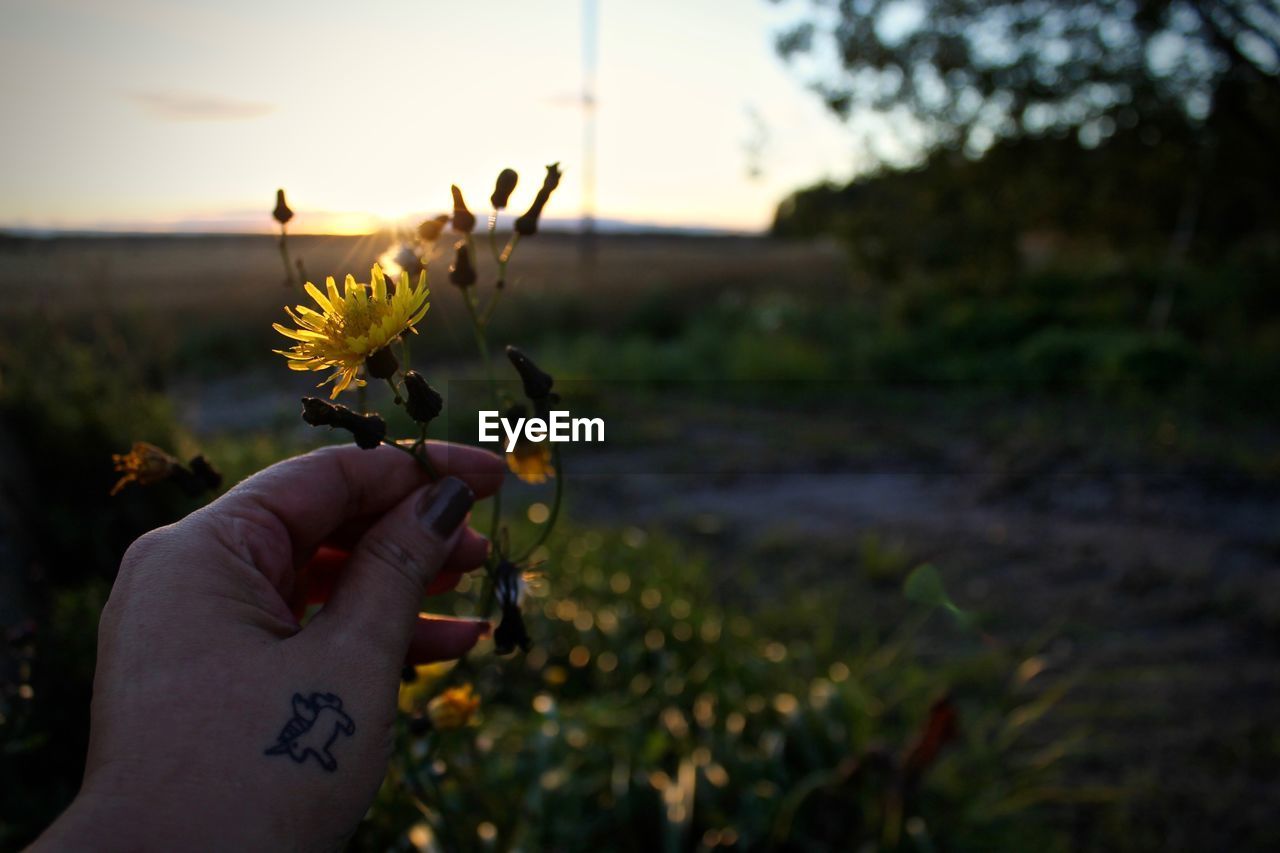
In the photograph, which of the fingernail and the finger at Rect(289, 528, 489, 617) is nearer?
the fingernail

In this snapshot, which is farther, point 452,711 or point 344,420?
point 452,711

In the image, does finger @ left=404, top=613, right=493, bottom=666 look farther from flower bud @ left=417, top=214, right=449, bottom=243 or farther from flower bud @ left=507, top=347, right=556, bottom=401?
flower bud @ left=417, top=214, right=449, bottom=243

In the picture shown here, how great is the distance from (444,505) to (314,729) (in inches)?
9.9

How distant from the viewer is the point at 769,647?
3.04 metres

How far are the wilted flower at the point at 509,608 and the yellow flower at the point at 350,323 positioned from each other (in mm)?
262

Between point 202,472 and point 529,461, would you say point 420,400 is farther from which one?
point 202,472

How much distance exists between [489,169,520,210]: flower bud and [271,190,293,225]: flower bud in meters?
0.22

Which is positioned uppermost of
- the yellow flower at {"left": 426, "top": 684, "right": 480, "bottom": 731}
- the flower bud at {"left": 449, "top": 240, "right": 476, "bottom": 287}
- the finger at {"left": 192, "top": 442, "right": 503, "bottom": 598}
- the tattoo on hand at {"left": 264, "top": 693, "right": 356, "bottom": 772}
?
the flower bud at {"left": 449, "top": 240, "right": 476, "bottom": 287}

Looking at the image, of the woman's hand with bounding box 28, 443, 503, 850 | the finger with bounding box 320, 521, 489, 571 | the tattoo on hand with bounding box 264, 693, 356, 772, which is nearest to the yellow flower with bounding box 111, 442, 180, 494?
the woman's hand with bounding box 28, 443, 503, 850

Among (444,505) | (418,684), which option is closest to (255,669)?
(444,505)

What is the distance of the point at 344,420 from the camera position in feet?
2.44

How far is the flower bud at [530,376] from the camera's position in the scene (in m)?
0.85

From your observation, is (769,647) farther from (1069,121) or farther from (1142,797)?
(1069,121)

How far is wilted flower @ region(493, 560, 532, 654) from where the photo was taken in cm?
88
